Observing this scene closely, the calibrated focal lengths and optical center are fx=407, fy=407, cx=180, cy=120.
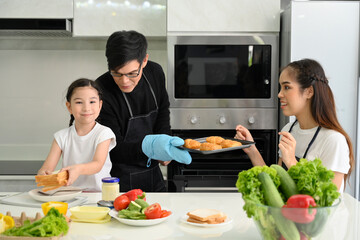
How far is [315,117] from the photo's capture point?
187 cm

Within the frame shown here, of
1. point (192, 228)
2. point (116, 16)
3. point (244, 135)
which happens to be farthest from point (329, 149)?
point (116, 16)

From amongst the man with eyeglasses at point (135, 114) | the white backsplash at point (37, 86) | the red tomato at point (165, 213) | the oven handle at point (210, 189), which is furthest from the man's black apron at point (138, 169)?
the white backsplash at point (37, 86)

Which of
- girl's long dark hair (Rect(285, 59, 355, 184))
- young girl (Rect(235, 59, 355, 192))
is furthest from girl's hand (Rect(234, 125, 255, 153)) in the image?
girl's long dark hair (Rect(285, 59, 355, 184))

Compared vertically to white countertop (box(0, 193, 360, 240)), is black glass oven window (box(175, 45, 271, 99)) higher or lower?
higher

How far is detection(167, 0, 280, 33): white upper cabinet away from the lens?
9.01ft

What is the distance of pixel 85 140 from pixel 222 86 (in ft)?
3.80

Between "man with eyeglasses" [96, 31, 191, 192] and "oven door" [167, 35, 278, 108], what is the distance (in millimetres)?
504

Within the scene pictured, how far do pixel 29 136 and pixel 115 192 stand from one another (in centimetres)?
213

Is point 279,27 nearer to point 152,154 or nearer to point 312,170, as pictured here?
point 152,154

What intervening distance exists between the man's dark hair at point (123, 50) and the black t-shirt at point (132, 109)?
0.24m

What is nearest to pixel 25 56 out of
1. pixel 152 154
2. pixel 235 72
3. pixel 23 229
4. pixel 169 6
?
→ pixel 169 6

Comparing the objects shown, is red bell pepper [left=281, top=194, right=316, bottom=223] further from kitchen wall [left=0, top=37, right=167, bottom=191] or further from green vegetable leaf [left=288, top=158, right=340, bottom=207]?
kitchen wall [left=0, top=37, right=167, bottom=191]

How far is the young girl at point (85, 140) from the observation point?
1894 millimetres

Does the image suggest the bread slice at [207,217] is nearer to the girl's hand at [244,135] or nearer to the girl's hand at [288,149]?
the girl's hand at [288,149]
